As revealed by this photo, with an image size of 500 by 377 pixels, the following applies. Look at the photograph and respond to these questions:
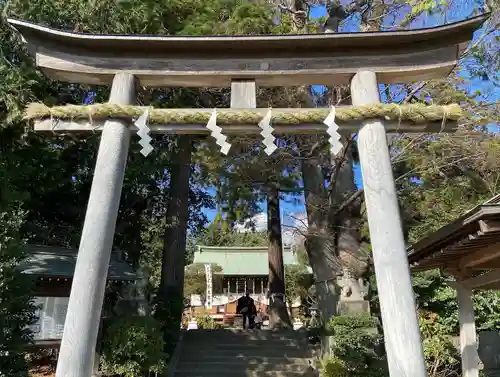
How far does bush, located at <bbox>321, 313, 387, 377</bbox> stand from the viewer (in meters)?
7.91

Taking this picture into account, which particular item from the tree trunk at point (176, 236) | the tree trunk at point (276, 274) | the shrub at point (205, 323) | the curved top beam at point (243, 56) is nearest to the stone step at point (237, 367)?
the tree trunk at point (176, 236)

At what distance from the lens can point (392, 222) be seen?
13.6ft

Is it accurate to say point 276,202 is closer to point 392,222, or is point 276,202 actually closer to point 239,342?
point 239,342

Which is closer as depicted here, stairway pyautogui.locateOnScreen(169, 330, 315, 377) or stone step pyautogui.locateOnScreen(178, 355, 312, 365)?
stairway pyautogui.locateOnScreen(169, 330, 315, 377)

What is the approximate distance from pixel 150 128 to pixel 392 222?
2419 millimetres

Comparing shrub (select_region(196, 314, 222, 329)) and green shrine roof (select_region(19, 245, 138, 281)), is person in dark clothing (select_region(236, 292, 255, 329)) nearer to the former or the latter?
shrub (select_region(196, 314, 222, 329))

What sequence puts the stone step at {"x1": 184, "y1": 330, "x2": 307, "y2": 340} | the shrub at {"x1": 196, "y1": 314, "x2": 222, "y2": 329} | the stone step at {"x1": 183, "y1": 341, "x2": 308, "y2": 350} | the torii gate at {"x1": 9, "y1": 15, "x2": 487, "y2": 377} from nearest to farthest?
the torii gate at {"x1": 9, "y1": 15, "x2": 487, "y2": 377}, the stone step at {"x1": 183, "y1": 341, "x2": 308, "y2": 350}, the stone step at {"x1": 184, "y1": 330, "x2": 307, "y2": 340}, the shrub at {"x1": 196, "y1": 314, "x2": 222, "y2": 329}

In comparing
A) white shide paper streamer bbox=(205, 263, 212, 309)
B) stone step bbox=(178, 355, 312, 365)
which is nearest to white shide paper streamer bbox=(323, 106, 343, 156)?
stone step bbox=(178, 355, 312, 365)

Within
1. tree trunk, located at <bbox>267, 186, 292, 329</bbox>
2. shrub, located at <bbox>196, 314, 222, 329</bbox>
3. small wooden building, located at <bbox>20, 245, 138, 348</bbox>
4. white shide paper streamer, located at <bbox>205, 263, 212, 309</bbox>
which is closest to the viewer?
small wooden building, located at <bbox>20, 245, 138, 348</bbox>

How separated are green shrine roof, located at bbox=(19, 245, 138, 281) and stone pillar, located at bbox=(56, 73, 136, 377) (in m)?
4.82

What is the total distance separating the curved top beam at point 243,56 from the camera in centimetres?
471

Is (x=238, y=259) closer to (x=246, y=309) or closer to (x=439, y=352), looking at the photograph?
(x=246, y=309)

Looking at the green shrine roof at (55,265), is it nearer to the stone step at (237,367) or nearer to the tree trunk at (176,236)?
the tree trunk at (176,236)

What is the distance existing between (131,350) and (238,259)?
2025cm
